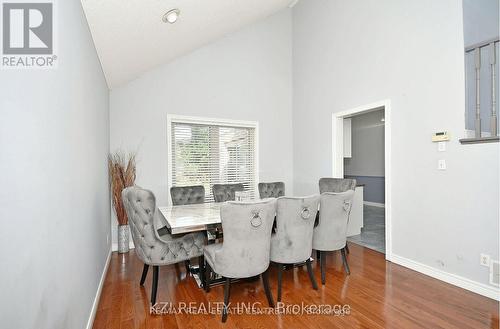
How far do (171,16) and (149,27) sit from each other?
0.85 feet

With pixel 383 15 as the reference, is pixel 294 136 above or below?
below

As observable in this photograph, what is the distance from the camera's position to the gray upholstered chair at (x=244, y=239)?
6.42ft

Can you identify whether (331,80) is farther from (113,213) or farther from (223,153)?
(113,213)

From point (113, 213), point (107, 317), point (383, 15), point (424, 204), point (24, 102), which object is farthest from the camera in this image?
point (113, 213)

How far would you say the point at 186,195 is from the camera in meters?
3.67

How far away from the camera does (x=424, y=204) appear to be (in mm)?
2975

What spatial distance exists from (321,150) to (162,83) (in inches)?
120

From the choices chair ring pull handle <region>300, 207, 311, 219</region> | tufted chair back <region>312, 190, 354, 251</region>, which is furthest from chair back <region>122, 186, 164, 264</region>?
tufted chair back <region>312, 190, 354, 251</region>

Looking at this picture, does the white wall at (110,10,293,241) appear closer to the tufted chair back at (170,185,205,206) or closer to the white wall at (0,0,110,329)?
the tufted chair back at (170,185,205,206)

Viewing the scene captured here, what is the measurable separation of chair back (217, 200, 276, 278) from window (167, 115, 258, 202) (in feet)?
8.06

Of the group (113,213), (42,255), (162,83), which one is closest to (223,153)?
(162,83)

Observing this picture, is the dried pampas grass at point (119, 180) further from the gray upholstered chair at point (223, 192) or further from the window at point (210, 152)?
the gray upholstered chair at point (223, 192)

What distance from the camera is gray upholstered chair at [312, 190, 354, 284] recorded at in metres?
2.65

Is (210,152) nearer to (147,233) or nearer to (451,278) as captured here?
(147,233)
